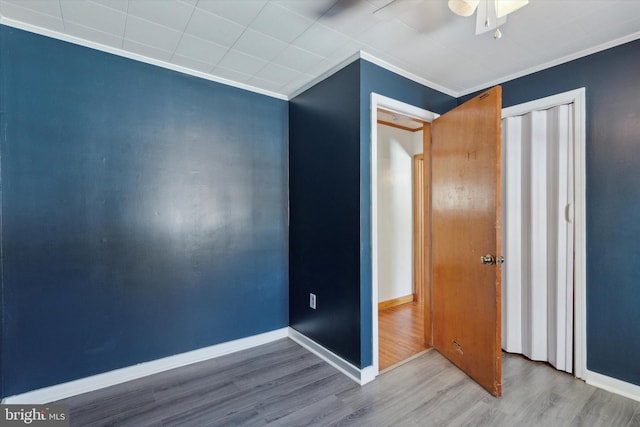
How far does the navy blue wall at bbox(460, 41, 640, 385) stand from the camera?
6.64ft

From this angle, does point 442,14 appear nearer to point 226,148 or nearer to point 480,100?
point 480,100

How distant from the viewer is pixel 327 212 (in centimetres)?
259

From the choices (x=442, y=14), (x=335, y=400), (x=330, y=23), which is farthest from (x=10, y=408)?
(x=442, y=14)

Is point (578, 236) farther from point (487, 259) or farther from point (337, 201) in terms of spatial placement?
point (337, 201)

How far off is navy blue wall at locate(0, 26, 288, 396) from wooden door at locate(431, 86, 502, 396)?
160cm

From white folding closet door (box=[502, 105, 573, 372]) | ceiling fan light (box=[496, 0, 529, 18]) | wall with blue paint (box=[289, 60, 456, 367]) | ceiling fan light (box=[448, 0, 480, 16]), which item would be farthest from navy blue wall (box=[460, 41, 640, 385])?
ceiling fan light (box=[448, 0, 480, 16])

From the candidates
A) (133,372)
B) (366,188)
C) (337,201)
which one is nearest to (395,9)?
(366,188)

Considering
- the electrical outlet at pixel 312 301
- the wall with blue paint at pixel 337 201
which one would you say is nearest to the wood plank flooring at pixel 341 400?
the wall with blue paint at pixel 337 201

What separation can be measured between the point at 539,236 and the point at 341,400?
208 centimetres

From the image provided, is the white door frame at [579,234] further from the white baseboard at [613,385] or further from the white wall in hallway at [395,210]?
the white wall in hallway at [395,210]

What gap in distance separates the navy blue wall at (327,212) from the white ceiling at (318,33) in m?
0.35

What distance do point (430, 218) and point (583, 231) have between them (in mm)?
1105

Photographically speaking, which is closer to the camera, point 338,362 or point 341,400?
point 341,400

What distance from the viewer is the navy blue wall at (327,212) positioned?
91.0 inches
